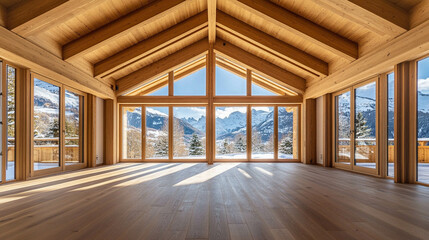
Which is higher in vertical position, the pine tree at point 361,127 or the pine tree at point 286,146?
the pine tree at point 361,127

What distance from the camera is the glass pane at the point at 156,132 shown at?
24.4 ft

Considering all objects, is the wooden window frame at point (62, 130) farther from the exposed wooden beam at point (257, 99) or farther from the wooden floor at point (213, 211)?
the exposed wooden beam at point (257, 99)

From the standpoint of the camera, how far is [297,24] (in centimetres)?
464

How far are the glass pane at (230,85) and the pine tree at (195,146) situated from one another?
5.36 ft

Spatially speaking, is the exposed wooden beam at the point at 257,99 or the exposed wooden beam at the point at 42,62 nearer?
the exposed wooden beam at the point at 42,62

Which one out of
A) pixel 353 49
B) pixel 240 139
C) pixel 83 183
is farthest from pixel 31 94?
pixel 353 49

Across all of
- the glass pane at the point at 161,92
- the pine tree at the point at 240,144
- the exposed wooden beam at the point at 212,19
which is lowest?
the pine tree at the point at 240,144

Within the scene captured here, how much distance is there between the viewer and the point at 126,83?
23.4 ft

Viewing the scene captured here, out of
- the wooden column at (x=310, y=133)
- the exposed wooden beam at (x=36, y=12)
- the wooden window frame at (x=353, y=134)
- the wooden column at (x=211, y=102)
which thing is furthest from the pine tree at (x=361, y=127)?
the exposed wooden beam at (x=36, y=12)

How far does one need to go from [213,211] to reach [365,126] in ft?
14.7

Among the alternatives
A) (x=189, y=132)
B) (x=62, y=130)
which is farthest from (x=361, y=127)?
(x=62, y=130)

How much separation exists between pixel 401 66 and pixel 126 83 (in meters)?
6.86

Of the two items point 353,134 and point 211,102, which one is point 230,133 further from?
point 353,134

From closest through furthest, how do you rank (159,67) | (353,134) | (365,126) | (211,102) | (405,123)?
(405,123) < (365,126) < (353,134) < (159,67) < (211,102)
